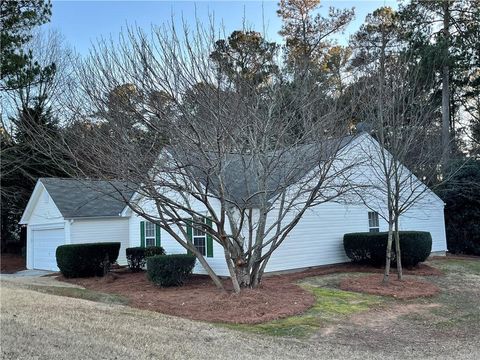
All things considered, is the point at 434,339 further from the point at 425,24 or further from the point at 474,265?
the point at 425,24

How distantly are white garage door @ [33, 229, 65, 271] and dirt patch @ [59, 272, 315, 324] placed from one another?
23.7 feet

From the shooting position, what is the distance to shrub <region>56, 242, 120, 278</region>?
16.7m

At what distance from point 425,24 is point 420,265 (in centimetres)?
1585

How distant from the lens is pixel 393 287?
12.7m

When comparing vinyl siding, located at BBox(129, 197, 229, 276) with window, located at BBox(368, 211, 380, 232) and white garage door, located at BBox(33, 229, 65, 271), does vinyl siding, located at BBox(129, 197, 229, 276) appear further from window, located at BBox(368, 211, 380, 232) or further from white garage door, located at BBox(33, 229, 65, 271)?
window, located at BBox(368, 211, 380, 232)

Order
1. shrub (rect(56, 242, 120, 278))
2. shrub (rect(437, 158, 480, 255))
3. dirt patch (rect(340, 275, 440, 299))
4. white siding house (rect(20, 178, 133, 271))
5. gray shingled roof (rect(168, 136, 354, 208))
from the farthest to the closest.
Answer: shrub (rect(437, 158, 480, 255)), white siding house (rect(20, 178, 133, 271)), shrub (rect(56, 242, 120, 278)), dirt patch (rect(340, 275, 440, 299)), gray shingled roof (rect(168, 136, 354, 208))

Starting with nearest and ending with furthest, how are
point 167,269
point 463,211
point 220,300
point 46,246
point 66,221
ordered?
point 220,300 < point 167,269 < point 66,221 < point 46,246 < point 463,211

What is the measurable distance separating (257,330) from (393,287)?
206 inches

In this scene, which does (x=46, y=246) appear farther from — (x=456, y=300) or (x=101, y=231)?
(x=456, y=300)

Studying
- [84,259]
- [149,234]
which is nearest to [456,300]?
[149,234]

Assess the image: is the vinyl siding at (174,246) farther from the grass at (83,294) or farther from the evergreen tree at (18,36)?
the evergreen tree at (18,36)

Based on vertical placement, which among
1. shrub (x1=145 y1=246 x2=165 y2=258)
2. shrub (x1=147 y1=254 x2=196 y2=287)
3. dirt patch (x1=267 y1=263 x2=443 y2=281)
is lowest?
dirt patch (x1=267 y1=263 x2=443 y2=281)

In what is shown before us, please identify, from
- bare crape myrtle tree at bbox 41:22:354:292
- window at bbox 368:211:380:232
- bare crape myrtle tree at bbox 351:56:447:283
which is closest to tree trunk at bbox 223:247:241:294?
bare crape myrtle tree at bbox 41:22:354:292

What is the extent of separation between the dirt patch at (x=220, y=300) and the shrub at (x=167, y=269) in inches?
10.3
